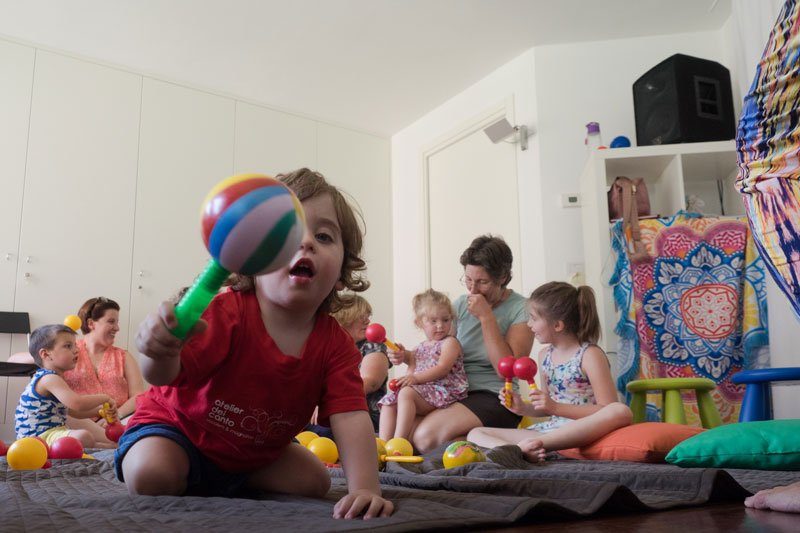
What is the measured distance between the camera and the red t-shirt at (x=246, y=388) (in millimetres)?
988

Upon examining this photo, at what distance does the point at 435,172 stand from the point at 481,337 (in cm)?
228

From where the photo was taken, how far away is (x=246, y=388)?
992 millimetres

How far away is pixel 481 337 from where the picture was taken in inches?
95.7

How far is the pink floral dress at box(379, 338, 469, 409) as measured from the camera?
7.38 feet

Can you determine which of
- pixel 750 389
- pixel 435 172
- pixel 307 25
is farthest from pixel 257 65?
pixel 750 389

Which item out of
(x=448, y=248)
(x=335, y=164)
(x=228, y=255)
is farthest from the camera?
(x=335, y=164)

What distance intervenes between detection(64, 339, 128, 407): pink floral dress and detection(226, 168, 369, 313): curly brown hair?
2279 mm

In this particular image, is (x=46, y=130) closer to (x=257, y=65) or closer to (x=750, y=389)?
(x=257, y=65)

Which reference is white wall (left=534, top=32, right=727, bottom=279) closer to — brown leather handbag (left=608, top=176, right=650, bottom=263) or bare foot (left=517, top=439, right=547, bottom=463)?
brown leather handbag (left=608, top=176, right=650, bottom=263)

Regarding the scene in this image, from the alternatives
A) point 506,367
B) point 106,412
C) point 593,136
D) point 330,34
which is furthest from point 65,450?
point 593,136

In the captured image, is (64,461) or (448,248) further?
(448,248)

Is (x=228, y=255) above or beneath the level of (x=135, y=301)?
beneath

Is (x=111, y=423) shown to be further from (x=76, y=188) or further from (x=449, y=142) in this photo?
(x=449, y=142)

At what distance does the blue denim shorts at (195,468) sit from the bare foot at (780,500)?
2.57 ft
